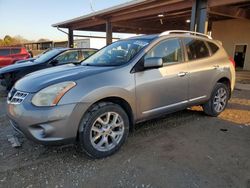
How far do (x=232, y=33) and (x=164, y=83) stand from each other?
14730 mm

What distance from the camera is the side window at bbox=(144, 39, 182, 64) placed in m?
3.65

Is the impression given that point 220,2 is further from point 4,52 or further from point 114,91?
point 4,52

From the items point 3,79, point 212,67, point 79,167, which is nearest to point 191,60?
point 212,67

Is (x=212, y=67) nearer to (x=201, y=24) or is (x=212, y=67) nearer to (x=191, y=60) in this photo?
(x=191, y=60)

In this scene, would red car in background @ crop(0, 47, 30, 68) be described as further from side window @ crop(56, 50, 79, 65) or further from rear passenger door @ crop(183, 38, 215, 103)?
rear passenger door @ crop(183, 38, 215, 103)

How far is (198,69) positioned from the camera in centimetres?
417

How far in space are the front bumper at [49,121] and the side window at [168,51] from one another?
1.57 metres

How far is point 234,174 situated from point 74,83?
7.43ft

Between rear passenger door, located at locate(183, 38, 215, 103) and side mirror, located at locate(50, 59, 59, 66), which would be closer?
rear passenger door, located at locate(183, 38, 215, 103)

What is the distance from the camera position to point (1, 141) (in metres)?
3.64

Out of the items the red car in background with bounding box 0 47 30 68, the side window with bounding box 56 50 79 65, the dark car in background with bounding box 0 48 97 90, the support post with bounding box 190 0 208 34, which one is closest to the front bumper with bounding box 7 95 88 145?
the dark car in background with bounding box 0 48 97 90

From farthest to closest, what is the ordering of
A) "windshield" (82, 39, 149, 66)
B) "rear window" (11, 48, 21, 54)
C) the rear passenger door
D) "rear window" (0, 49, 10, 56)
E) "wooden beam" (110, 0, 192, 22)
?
"rear window" (11, 48, 21, 54) < "rear window" (0, 49, 10, 56) < "wooden beam" (110, 0, 192, 22) < the rear passenger door < "windshield" (82, 39, 149, 66)

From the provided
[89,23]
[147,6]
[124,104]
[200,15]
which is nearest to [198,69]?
[124,104]

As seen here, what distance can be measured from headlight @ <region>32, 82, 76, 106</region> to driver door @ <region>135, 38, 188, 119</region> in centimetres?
107
